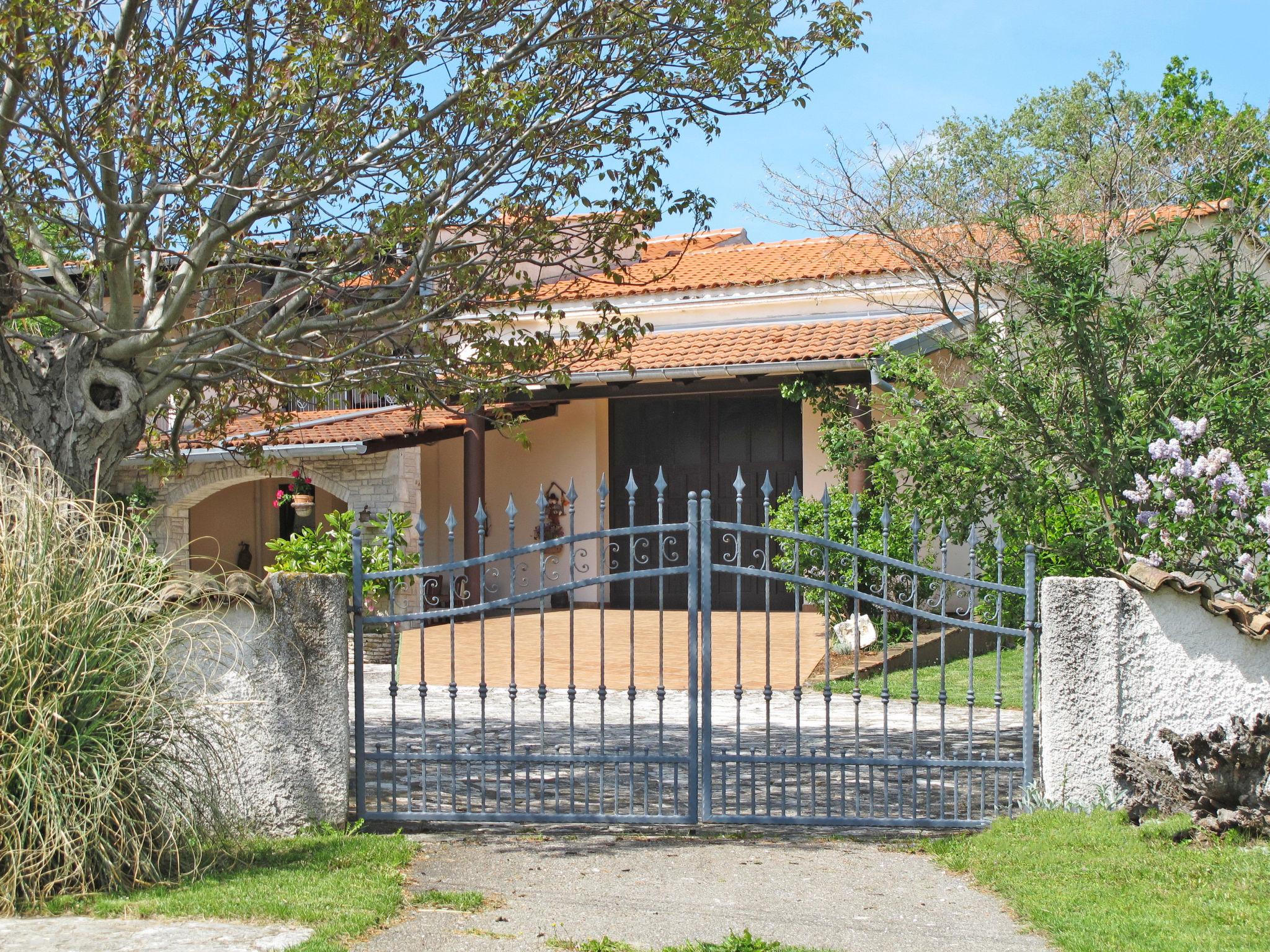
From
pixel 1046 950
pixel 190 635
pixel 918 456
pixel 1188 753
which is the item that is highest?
pixel 918 456

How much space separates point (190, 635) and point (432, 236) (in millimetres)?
2556

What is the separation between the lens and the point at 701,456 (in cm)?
1838

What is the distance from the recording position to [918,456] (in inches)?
293

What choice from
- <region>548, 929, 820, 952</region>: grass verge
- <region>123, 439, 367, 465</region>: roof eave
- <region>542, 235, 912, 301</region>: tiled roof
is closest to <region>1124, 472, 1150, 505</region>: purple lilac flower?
<region>548, 929, 820, 952</region>: grass verge

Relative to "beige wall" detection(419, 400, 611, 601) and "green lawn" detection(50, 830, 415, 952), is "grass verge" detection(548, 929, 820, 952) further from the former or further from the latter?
"beige wall" detection(419, 400, 611, 601)

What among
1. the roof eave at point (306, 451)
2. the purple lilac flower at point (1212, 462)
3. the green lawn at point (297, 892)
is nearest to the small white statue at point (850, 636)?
the purple lilac flower at point (1212, 462)

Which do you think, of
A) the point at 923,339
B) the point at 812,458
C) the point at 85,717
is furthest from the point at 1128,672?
the point at 812,458

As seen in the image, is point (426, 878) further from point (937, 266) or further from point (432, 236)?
point (937, 266)

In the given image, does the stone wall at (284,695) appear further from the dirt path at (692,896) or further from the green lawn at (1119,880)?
the green lawn at (1119,880)

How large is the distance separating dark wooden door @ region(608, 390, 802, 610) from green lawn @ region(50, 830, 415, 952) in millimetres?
11517

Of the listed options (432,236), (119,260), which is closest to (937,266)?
(432,236)

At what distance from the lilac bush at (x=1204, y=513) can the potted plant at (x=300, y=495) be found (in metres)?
12.4

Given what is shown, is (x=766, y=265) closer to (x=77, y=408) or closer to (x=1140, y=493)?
(x=1140, y=493)

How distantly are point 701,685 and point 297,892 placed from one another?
7.89 feet
